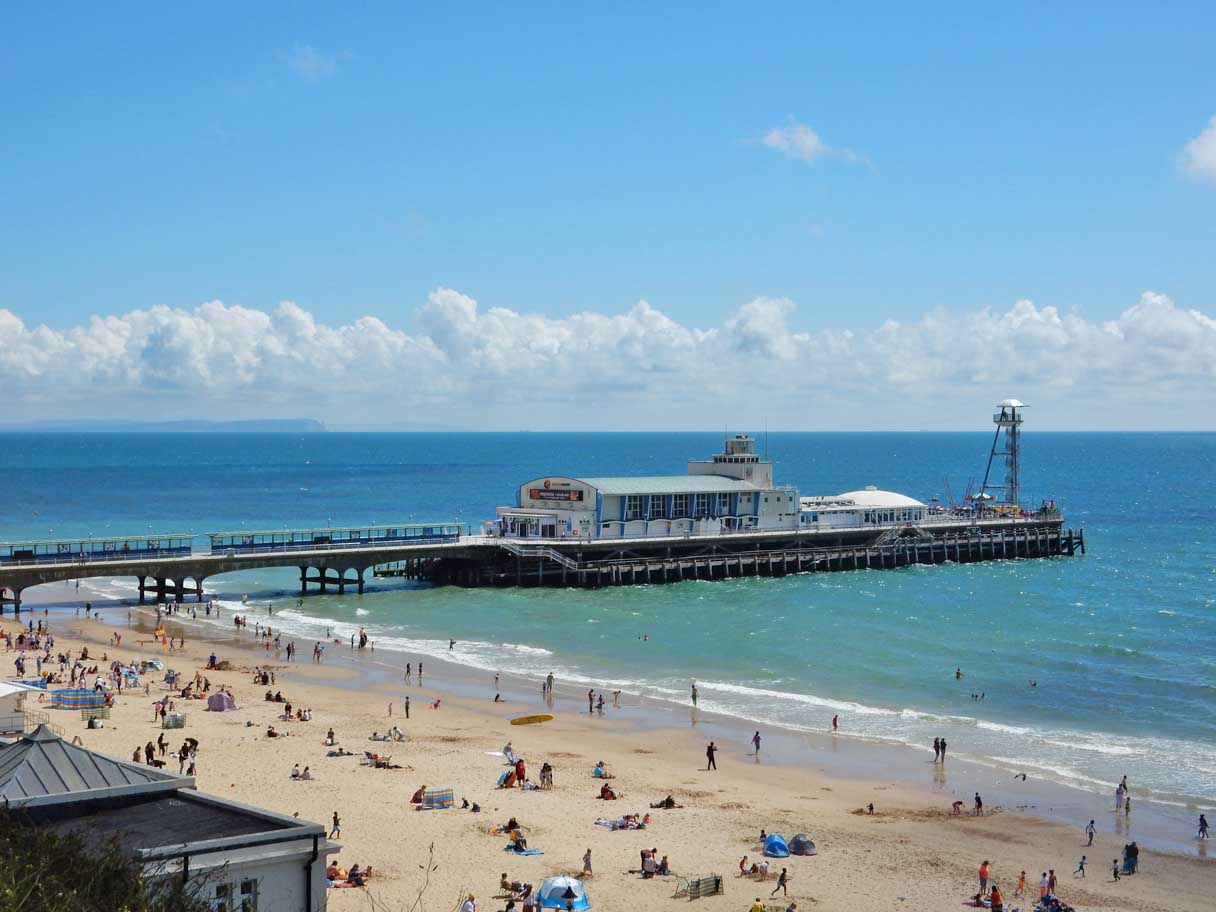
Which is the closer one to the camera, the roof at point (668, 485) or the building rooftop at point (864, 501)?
the roof at point (668, 485)

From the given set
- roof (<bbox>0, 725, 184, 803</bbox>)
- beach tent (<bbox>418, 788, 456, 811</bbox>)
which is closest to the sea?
beach tent (<bbox>418, 788, 456, 811</bbox>)

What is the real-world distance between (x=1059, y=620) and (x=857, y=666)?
61.3ft

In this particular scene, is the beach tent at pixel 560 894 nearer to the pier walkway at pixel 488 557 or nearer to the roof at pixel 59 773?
the roof at pixel 59 773

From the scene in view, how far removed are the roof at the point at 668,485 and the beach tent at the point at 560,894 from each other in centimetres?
5233

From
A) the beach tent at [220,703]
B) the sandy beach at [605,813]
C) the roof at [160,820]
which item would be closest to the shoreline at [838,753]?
the sandy beach at [605,813]

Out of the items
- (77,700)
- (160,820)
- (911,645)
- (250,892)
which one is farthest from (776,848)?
(911,645)

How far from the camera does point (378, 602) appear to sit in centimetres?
7300

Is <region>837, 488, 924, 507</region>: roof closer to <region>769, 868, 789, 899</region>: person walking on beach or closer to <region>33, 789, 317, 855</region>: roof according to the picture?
<region>769, 868, 789, 899</region>: person walking on beach

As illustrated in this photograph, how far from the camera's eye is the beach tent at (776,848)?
30781mm

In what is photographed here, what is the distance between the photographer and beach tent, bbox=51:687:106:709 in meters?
42.9

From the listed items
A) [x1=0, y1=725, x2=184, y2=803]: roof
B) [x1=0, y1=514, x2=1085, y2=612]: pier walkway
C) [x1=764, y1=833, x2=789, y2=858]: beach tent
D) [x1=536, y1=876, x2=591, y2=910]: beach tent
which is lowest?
[x1=764, y1=833, x2=789, y2=858]: beach tent

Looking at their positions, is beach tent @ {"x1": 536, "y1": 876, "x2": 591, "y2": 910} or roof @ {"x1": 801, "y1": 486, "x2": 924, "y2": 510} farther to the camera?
roof @ {"x1": 801, "y1": 486, "x2": 924, "y2": 510}

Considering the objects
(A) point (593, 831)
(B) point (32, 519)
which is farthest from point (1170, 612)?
(B) point (32, 519)

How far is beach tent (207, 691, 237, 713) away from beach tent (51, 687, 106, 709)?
3.56 m
